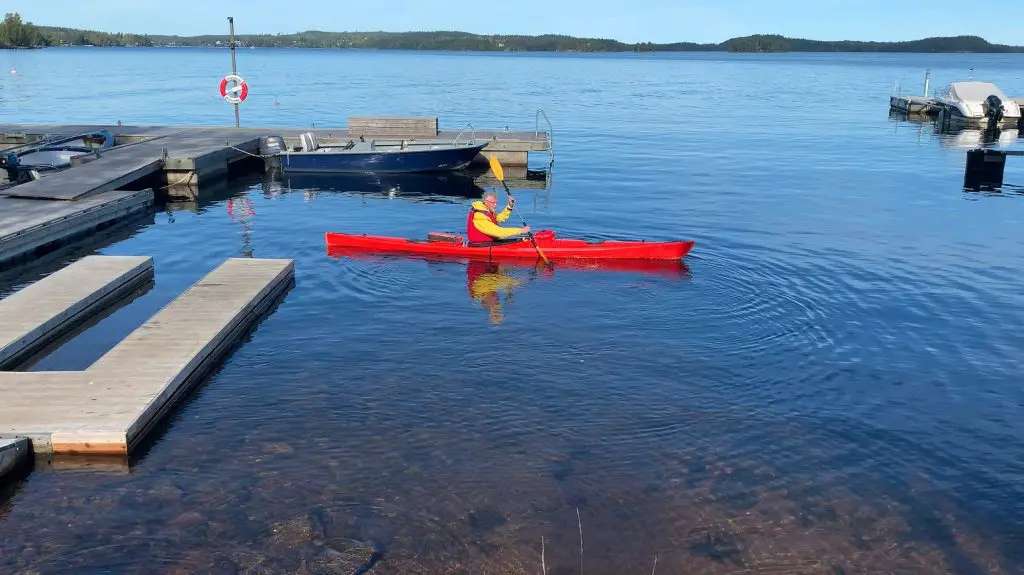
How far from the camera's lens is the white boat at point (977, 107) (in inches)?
2119

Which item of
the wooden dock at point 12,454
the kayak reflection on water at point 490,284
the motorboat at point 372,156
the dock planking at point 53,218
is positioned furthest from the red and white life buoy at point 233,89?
the wooden dock at point 12,454

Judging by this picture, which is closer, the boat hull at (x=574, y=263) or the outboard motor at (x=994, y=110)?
the boat hull at (x=574, y=263)

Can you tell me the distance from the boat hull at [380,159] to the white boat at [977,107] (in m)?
38.1

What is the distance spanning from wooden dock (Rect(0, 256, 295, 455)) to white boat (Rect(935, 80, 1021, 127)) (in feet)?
171

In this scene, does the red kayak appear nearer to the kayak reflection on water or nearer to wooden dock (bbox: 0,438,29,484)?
the kayak reflection on water

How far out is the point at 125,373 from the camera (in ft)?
38.5

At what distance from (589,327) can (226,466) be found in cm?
715

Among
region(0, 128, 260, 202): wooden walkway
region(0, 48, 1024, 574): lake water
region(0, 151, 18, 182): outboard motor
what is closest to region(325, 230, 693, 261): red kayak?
region(0, 48, 1024, 574): lake water

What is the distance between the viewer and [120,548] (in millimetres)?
8562

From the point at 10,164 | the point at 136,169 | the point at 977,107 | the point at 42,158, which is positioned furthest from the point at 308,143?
the point at 977,107

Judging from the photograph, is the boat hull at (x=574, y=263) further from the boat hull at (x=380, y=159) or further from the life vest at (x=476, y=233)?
the boat hull at (x=380, y=159)

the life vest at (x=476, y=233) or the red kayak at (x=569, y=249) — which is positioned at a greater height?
the life vest at (x=476, y=233)

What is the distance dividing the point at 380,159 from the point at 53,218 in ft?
42.5

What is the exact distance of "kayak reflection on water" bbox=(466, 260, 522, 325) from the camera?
53.7 feet
